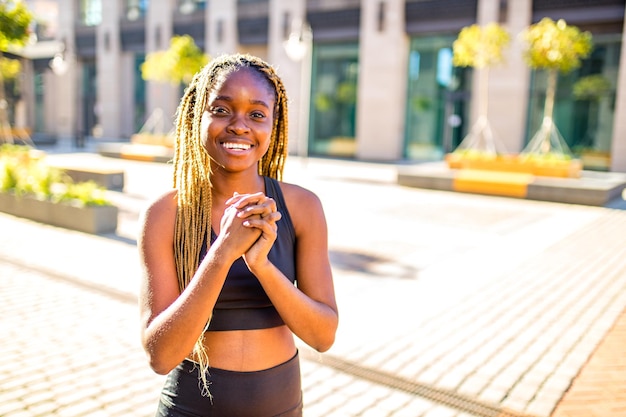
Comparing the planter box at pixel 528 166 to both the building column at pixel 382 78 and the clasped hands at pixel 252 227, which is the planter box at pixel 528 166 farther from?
the clasped hands at pixel 252 227

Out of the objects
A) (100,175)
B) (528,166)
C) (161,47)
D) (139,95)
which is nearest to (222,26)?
(161,47)

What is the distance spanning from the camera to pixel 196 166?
1.89 m

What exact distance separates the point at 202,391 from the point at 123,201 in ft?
41.0

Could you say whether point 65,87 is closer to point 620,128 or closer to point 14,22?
point 14,22

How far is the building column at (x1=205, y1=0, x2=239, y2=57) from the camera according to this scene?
33.5 meters

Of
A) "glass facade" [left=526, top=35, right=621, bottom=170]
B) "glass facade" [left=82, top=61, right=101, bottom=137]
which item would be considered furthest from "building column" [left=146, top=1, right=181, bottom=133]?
"glass facade" [left=526, top=35, right=621, bottom=170]

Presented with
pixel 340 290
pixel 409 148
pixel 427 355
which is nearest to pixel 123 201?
pixel 340 290

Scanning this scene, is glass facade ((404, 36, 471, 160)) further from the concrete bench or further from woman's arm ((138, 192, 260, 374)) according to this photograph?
woman's arm ((138, 192, 260, 374))

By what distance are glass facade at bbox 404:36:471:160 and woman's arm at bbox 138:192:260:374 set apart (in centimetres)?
2734

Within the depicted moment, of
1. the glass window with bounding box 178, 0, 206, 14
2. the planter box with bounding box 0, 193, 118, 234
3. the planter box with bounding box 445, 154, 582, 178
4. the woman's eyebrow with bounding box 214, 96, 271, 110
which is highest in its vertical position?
the glass window with bounding box 178, 0, 206, 14

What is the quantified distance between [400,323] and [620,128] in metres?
21.4

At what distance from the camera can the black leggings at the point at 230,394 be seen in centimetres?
172

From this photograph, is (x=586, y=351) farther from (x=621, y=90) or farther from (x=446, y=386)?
(x=621, y=90)

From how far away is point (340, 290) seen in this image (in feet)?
22.9
